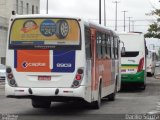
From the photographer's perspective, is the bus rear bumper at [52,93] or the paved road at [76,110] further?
the paved road at [76,110]

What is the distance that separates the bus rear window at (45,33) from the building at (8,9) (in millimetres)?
46145

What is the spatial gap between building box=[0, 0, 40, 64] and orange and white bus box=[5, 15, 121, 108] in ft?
152

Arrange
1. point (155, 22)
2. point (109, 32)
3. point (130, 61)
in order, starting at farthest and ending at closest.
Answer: point (155, 22) < point (130, 61) < point (109, 32)

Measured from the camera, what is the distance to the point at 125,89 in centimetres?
3152

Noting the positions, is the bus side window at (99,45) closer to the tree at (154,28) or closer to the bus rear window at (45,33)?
the bus rear window at (45,33)

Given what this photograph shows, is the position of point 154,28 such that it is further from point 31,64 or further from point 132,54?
point 31,64

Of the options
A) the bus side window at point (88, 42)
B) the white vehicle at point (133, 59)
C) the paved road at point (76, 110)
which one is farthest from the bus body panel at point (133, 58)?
the bus side window at point (88, 42)

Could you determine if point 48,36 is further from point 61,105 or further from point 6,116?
point 61,105

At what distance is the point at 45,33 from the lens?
53.7 feet

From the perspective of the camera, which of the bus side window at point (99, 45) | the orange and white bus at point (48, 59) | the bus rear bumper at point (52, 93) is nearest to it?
the bus rear bumper at point (52, 93)

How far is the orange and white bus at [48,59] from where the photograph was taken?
632 inches

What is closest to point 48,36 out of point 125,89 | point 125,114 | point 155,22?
point 125,114

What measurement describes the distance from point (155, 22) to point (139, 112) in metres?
28.0

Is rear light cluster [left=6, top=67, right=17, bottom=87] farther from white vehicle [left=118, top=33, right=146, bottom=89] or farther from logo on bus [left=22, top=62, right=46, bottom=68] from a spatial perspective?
white vehicle [left=118, top=33, right=146, bottom=89]
